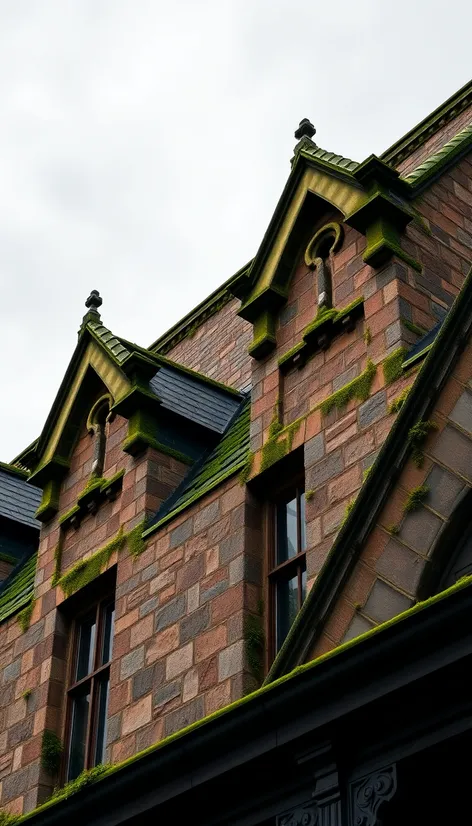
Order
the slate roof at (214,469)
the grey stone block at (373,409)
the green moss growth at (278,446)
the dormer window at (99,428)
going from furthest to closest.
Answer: the dormer window at (99,428) → the slate roof at (214,469) → the green moss growth at (278,446) → the grey stone block at (373,409)

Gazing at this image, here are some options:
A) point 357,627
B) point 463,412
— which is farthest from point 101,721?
point 463,412

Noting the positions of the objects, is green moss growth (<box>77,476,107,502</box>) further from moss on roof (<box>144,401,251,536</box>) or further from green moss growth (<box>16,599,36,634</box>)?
green moss growth (<box>16,599,36,634</box>)

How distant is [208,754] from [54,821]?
1838 mm

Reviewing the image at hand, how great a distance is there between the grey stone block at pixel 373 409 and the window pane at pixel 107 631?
12.8ft

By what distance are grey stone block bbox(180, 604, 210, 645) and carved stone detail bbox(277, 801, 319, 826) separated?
343 centimetres

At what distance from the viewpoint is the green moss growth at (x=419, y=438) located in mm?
9992

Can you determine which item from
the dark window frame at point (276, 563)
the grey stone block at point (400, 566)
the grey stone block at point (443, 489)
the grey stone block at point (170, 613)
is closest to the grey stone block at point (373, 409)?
the dark window frame at point (276, 563)

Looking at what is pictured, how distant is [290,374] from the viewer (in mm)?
13367

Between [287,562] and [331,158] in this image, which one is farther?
[331,158]

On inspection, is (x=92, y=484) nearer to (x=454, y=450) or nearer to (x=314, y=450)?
(x=314, y=450)

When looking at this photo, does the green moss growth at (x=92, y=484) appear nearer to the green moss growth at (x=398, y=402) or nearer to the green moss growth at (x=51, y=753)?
the green moss growth at (x=51, y=753)

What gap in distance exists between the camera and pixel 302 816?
8.91m

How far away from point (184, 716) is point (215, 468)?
2.96 metres

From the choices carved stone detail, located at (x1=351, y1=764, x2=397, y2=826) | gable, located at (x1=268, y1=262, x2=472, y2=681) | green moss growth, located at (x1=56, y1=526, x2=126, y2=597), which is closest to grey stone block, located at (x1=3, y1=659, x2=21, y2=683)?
green moss growth, located at (x1=56, y1=526, x2=126, y2=597)
